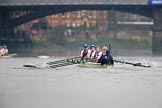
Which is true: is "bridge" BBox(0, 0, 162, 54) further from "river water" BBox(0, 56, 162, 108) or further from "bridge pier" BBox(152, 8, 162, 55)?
"river water" BBox(0, 56, 162, 108)

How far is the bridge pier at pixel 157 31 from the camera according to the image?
59.4m

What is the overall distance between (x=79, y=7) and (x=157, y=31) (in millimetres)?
9733

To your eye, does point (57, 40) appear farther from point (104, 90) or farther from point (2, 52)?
point (104, 90)

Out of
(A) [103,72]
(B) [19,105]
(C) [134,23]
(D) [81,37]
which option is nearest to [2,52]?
(A) [103,72]

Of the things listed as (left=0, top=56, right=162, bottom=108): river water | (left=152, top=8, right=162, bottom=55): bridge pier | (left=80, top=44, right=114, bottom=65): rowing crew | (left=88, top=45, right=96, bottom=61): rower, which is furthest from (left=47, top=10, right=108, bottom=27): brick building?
(left=0, top=56, right=162, bottom=108): river water

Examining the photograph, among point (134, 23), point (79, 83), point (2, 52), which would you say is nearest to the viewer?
point (79, 83)

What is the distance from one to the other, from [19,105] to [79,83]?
6766mm

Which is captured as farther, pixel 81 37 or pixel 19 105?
pixel 81 37

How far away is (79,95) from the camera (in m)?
18.8

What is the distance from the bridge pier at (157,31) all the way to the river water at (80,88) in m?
29.8

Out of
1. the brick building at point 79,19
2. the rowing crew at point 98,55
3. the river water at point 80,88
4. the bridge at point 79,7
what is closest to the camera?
the river water at point 80,88

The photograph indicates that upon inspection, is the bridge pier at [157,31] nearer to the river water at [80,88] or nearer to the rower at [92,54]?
the rower at [92,54]

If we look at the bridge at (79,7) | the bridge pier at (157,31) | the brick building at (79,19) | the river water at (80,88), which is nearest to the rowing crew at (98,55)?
the river water at (80,88)

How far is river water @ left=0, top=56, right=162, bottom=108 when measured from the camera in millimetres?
17109
